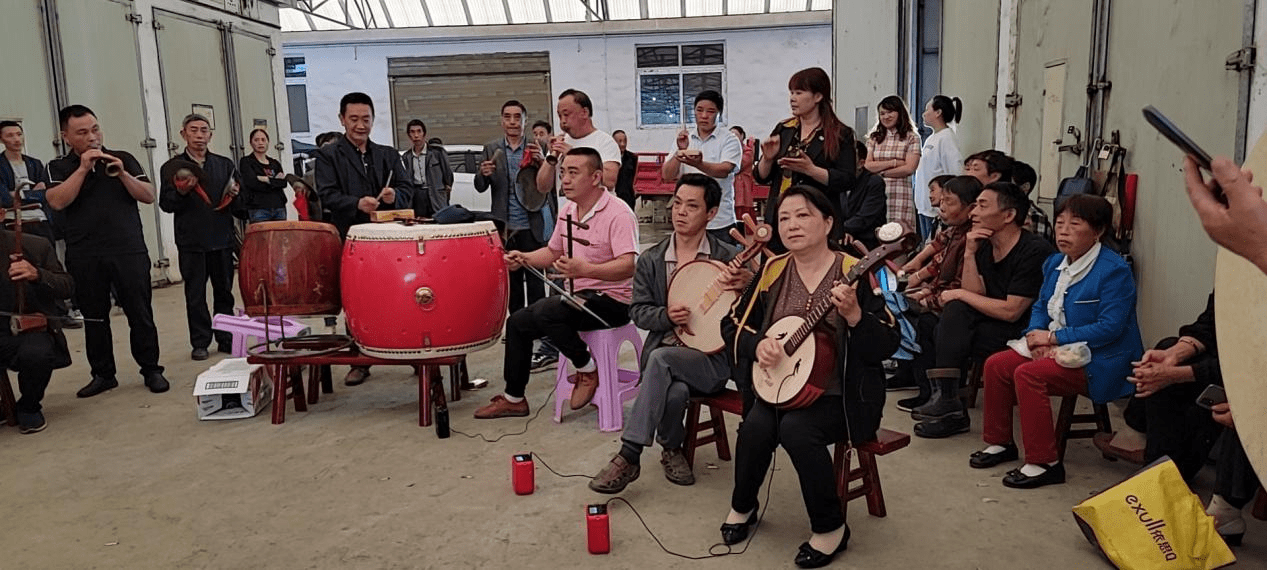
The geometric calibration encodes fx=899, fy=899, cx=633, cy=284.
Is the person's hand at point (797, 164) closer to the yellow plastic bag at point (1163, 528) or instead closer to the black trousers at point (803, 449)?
the black trousers at point (803, 449)

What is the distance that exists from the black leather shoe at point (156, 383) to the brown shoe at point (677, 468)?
→ 2.80m

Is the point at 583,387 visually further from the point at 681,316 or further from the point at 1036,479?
the point at 1036,479

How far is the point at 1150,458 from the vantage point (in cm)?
281

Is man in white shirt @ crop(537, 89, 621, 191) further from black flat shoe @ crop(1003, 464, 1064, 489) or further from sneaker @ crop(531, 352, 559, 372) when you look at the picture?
black flat shoe @ crop(1003, 464, 1064, 489)

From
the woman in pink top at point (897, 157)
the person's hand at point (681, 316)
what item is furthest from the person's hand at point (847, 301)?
the woman in pink top at point (897, 157)

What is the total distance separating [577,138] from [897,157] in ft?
6.30

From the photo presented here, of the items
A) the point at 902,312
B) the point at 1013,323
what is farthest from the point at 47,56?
the point at 1013,323

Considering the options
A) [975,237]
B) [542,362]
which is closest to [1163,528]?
[975,237]

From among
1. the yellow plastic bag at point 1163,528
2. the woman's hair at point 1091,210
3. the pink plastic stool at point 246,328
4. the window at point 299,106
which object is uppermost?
the window at point 299,106

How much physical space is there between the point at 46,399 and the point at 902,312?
4.15 meters

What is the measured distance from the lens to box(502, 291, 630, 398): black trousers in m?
3.75

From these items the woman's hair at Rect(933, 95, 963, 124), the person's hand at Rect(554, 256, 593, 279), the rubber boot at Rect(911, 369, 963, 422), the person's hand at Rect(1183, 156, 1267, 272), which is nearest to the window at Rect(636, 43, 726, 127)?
the woman's hair at Rect(933, 95, 963, 124)

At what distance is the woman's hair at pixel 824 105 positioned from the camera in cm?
379

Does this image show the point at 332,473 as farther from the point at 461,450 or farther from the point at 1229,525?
the point at 1229,525
